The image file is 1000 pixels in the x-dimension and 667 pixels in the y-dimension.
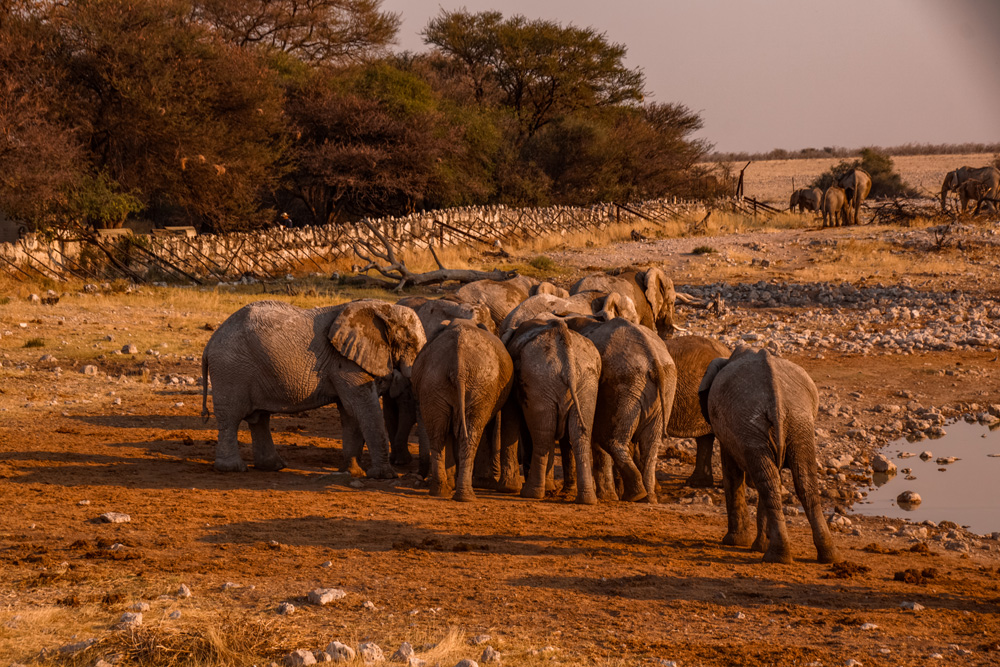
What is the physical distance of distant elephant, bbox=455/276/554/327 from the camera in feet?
43.1

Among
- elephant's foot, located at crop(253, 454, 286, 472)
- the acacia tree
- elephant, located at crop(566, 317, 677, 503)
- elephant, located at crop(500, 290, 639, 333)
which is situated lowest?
elephant's foot, located at crop(253, 454, 286, 472)

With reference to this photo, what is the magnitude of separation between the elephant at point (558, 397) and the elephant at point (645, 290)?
3785 millimetres

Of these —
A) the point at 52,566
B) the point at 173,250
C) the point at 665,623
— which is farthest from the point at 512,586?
the point at 173,250

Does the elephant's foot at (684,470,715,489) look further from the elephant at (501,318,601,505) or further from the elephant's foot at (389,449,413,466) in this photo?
the elephant's foot at (389,449,413,466)

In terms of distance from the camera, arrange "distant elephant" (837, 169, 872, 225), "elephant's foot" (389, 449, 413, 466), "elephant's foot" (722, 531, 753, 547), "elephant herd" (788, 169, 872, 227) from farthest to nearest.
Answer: "distant elephant" (837, 169, 872, 225) → "elephant herd" (788, 169, 872, 227) → "elephant's foot" (389, 449, 413, 466) → "elephant's foot" (722, 531, 753, 547)

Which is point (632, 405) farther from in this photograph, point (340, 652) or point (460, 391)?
point (340, 652)

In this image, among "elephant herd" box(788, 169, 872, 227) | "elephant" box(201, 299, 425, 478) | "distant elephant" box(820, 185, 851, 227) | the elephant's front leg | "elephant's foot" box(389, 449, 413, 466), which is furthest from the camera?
"elephant herd" box(788, 169, 872, 227)

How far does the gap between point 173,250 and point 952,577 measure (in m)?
21.7

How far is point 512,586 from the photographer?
22.9 ft

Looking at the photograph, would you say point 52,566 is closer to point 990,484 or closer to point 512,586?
point 512,586

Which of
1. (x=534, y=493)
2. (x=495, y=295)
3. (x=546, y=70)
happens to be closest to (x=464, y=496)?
(x=534, y=493)

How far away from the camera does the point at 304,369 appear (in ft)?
34.1

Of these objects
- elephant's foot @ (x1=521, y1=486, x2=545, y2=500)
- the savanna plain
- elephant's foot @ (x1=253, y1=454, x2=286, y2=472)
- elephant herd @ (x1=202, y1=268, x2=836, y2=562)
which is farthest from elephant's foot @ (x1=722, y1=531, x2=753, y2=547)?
elephant's foot @ (x1=253, y1=454, x2=286, y2=472)

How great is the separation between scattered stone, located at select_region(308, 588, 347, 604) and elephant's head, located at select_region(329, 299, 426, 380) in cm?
397
